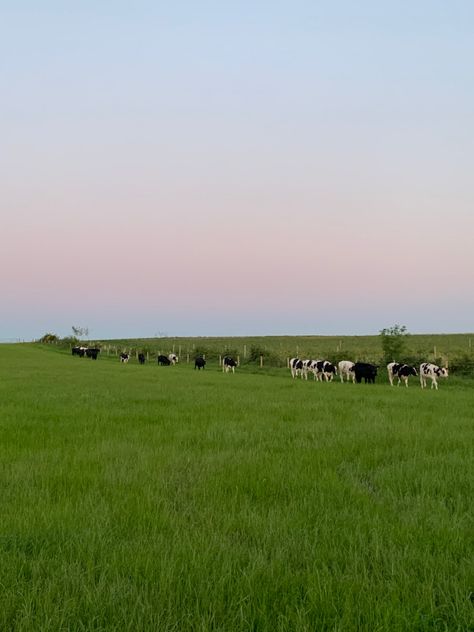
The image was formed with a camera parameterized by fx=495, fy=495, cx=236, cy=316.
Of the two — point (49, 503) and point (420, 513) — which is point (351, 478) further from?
point (49, 503)

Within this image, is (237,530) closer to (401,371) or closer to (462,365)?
(401,371)

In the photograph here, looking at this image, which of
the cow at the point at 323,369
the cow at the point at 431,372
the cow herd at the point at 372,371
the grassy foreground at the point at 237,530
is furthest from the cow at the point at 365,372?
the grassy foreground at the point at 237,530

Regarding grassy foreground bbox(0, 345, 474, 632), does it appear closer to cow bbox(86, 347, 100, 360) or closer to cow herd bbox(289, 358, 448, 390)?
cow herd bbox(289, 358, 448, 390)

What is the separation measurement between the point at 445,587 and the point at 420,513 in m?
1.52

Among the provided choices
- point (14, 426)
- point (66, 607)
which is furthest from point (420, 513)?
point (14, 426)

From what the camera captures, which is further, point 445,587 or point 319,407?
point 319,407

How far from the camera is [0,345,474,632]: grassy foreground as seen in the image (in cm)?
314

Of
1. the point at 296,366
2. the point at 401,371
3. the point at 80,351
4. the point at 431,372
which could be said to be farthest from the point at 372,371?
the point at 80,351

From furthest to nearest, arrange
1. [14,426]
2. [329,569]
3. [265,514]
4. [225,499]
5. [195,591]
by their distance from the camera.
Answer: [14,426], [225,499], [265,514], [329,569], [195,591]

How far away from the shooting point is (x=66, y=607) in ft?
10.2

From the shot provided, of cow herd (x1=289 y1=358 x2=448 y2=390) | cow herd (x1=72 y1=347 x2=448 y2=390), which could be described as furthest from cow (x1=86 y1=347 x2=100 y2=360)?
cow herd (x1=289 y1=358 x2=448 y2=390)

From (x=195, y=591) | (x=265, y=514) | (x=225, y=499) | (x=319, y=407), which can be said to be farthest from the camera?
(x=319, y=407)

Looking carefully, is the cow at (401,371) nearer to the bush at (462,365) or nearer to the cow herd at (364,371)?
the cow herd at (364,371)

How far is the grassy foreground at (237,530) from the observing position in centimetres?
314
